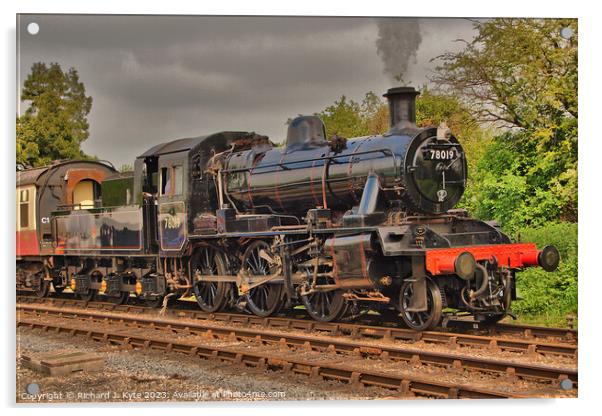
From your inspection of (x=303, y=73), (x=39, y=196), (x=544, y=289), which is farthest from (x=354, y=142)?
(x=39, y=196)

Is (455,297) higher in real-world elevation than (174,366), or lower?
higher

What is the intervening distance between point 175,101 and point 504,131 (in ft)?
15.2

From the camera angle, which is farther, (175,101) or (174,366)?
(175,101)

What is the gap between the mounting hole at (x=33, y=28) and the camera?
8961 mm

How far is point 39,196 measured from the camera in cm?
1628

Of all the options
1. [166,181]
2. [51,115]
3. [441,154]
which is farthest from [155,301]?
[441,154]

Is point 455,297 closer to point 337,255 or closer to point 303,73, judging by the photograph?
point 337,255

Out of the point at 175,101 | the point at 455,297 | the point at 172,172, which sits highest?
the point at 175,101

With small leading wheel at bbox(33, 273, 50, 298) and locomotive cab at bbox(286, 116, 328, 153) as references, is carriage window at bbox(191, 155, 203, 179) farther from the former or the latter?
small leading wheel at bbox(33, 273, 50, 298)

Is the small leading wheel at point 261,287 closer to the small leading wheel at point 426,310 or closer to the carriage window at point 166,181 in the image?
the carriage window at point 166,181

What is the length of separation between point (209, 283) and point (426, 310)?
15.7 ft

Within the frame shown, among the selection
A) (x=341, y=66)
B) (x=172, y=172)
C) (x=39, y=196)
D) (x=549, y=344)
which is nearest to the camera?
(x=549, y=344)

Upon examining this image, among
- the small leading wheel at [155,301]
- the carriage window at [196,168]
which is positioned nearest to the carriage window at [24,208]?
the small leading wheel at [155,301]

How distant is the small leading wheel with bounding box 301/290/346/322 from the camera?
448 inches
